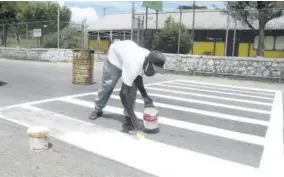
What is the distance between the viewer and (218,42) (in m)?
26.0

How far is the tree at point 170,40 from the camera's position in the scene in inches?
729

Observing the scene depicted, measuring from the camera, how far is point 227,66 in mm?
15195

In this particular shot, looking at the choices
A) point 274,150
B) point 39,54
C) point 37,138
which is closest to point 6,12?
point 39,54

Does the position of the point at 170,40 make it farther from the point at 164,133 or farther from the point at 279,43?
the point at 164,133

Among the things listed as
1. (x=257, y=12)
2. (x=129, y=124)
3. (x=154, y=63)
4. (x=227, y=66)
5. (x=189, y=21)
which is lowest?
(x=129, y=124)

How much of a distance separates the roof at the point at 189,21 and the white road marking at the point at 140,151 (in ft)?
40.0

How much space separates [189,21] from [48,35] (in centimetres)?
1214

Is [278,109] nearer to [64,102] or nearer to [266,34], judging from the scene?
[64,102]

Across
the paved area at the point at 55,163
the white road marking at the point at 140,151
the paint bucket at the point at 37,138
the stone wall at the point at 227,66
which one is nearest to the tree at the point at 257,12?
the stone wall at the point at 227,66

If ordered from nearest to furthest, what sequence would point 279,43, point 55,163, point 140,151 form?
point 55,163 → point 140,151 → point 279,43

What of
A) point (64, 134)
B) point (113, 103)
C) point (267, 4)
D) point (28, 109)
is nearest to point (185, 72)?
point (267, 4)

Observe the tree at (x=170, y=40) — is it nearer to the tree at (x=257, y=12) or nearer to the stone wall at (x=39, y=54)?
the tree at (x=257, y=12)

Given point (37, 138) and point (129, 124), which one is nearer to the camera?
point (37, 138)

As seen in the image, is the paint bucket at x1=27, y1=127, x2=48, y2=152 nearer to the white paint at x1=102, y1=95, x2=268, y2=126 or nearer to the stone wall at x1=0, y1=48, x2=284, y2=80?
the white paint at x1=102, y1=95, x2=268, y2=126
